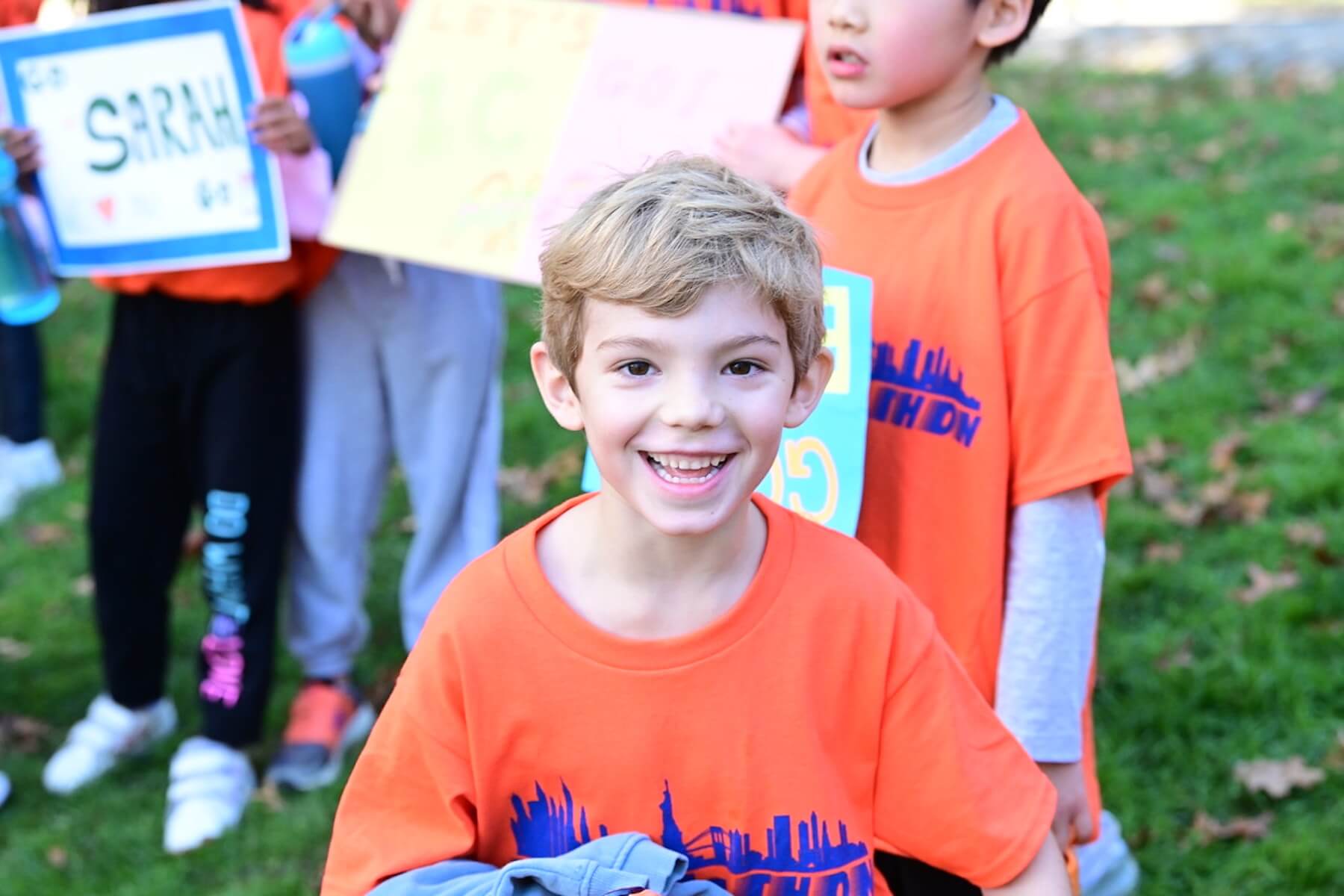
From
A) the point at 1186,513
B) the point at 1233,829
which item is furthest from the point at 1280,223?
the point at 1233,829

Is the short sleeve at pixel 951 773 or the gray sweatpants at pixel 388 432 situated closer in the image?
the short sleeve at pixel 951 773

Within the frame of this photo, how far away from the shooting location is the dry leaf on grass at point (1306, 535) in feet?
14.0

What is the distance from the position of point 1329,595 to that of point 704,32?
7.72 ft

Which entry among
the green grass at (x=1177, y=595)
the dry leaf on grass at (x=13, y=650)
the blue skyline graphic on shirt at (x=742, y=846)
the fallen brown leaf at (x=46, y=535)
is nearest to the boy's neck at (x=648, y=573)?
the blue skyline graphic on shirt at (x=742, y=846)

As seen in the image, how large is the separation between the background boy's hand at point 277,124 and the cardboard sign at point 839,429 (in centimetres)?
135

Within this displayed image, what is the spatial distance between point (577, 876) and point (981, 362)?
0.96 meters

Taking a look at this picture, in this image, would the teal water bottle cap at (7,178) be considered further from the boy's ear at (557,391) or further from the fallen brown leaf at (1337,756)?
the fallen brown leaf at (1337,756)

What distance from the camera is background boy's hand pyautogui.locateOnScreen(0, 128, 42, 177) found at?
11.0ft

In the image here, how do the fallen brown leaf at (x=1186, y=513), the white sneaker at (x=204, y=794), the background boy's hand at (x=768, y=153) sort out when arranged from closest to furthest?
the background boy's hand at (x=768, y=153) → the white sneaker at (x=204, y=794) → the fallen brown leaf at (x=1186, y=513)

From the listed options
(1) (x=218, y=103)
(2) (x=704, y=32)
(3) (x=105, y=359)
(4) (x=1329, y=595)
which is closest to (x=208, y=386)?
(3) (x=105, y=359)

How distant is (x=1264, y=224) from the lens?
262 inches

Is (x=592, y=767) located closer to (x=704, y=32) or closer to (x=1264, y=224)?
(x=704, y=32)

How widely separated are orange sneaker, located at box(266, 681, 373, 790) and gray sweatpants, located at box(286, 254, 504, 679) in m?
0.07

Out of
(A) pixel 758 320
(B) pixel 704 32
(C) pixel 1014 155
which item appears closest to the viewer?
(A) pixel 758 320
